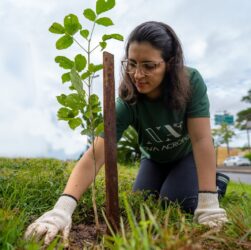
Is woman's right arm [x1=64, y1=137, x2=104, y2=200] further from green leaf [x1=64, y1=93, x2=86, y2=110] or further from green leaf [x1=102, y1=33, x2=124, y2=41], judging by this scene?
green leaf [x1=102, y1=33, x2=124, y2=41]

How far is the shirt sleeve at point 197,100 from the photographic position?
240 centimetres

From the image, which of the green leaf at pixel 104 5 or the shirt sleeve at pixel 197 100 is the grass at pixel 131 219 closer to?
the shirt sleeve at pixel 197 100

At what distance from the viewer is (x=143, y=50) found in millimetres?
2086

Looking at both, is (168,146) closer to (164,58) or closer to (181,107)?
(181,107)

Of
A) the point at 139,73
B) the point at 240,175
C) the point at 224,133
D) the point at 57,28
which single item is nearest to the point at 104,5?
the point at 57,28

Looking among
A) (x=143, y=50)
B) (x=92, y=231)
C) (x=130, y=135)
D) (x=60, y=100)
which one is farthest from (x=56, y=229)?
(x=130, y=135)

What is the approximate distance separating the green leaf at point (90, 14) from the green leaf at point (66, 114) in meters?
0.43

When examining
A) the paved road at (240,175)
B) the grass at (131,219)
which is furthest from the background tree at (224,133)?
the grass at (131,219)

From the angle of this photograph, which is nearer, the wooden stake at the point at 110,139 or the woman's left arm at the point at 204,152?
the wooden stake at the point at 110,139

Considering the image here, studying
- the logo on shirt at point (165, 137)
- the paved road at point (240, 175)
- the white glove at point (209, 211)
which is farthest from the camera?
the paved road at point (240, 175)

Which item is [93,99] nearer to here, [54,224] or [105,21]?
[105,21]

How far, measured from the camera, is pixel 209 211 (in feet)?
6.76

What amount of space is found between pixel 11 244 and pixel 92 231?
2.26ft

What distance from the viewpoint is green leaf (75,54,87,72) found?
5.69 ft
